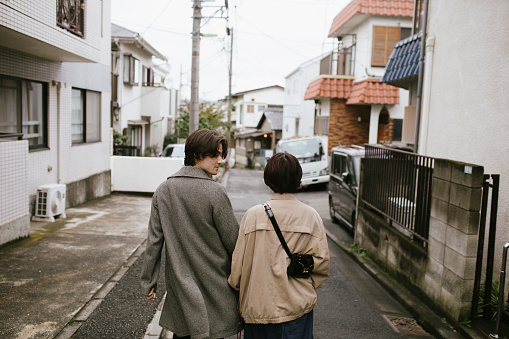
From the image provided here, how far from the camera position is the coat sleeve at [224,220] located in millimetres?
2615

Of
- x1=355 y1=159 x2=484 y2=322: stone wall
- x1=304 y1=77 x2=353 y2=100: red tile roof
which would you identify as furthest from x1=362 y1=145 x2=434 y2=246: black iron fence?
x1=304 y1=77 x2=353 y2=100: red tile roof

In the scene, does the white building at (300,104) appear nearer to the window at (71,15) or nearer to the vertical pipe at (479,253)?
the window at (71,15)

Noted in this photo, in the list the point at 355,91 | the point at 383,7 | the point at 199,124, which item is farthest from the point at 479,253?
the point at 199,124

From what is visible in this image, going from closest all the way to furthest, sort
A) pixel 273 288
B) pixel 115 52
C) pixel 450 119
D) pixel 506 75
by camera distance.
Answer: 1. pixel 273 288
2. pixel 506 75
3. pixel 450 119
4. pixel 115 52

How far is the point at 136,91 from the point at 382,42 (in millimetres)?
12037

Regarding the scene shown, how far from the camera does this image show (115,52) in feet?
58.0

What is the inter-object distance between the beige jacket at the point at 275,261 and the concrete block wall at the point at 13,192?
522 centimetres

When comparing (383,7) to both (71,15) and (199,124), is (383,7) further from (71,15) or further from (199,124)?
(199,124)

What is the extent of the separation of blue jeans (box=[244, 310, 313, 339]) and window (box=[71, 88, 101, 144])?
9.89m

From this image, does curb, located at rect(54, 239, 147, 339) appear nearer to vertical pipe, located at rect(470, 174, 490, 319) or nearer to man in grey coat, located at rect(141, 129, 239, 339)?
man in grey coat, located at rect(141, 129, 239, 339)

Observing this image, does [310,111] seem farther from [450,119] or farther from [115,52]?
[450,119]

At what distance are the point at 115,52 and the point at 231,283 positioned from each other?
17.0 meters

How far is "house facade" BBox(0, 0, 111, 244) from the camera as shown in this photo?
6680 mm

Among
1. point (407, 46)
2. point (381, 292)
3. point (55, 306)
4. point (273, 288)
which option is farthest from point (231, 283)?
point (407, 46)
